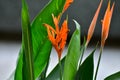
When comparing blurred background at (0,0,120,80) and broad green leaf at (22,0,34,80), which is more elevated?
broad green leaf at (22,0,34,80)

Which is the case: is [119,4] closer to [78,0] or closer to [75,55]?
[78,0]

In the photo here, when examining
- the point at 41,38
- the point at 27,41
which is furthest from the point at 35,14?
the point at 27,41

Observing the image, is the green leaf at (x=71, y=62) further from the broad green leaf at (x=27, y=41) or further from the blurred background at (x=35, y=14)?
the blurred background at (x=35, y=14)

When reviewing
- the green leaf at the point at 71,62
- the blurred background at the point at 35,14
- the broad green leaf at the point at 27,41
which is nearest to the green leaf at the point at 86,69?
the green leaf at the point at 71,62

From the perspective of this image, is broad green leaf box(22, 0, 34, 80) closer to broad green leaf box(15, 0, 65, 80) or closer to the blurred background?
broad green leaf box(15, 0, 65, 80)

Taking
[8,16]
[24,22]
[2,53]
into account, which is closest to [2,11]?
[8,16]

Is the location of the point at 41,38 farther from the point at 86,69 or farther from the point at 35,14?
the point at 35,14

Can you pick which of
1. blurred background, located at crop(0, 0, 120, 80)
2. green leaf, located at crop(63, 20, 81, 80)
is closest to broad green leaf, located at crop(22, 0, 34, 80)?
green leaf, located at crop(63, 20, 81, 80)
